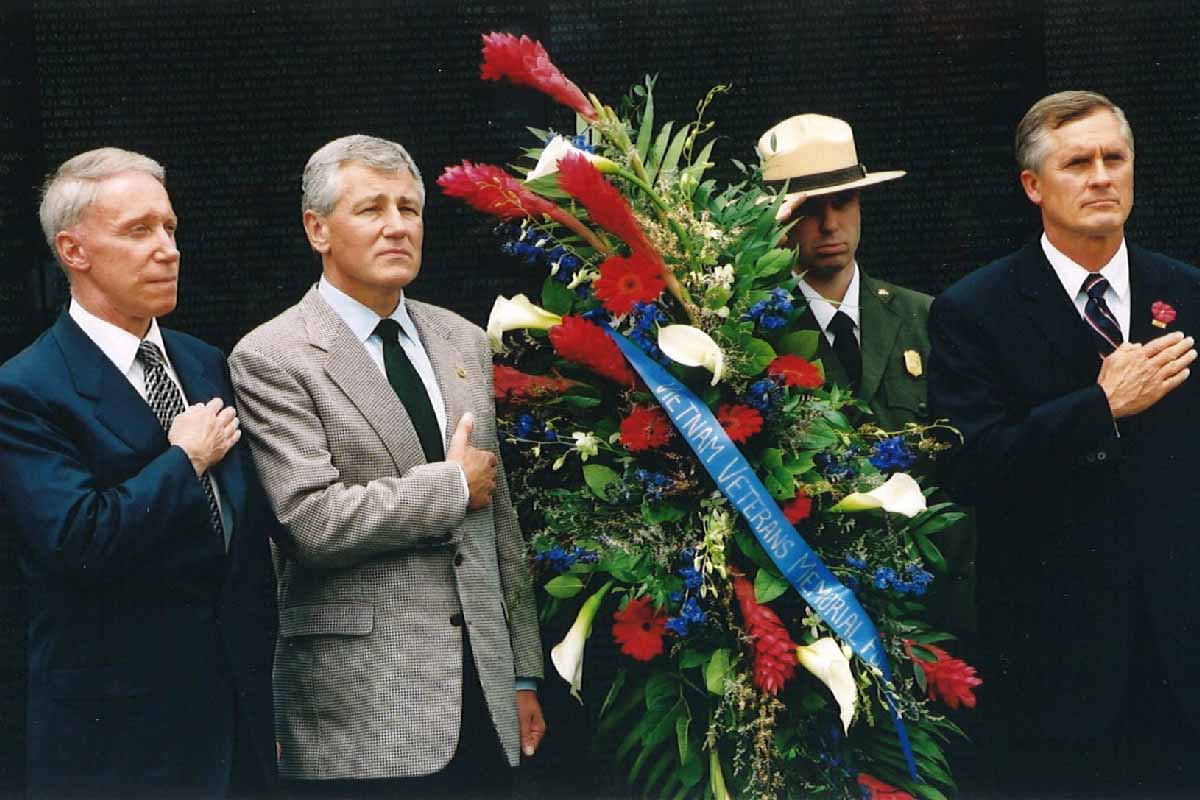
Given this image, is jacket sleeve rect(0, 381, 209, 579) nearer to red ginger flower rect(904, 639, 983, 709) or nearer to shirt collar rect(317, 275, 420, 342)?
shirt collar rect(317, 275, 420, 342)

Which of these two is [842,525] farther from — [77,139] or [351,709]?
[77,139]

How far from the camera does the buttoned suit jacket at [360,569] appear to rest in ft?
11.2

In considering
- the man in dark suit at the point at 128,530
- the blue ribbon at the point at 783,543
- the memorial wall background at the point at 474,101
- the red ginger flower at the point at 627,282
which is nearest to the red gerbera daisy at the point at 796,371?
the blue ribbon at the point at 783,543

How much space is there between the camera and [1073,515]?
366 centimetres

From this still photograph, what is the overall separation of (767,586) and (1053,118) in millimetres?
1356

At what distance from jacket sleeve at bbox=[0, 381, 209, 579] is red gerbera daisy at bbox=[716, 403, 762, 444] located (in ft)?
3.90

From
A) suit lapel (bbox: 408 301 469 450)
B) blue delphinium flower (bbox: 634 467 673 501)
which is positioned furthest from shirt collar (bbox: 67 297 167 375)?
blue delphinium flower (bbox: 634 467 673 501)

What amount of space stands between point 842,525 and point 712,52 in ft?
6.42

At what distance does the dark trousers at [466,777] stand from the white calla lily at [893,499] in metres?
0.94

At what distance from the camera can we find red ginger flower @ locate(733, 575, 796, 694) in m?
3.42

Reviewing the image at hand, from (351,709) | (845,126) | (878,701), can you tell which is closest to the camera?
(351,709)

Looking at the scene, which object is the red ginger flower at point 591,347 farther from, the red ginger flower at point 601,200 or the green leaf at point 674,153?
the green leaf at point 674,153

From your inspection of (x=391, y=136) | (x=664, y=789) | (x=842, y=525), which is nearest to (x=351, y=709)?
(x=664, y=789)

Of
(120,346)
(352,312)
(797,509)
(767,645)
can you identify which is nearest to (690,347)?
(797,509)
